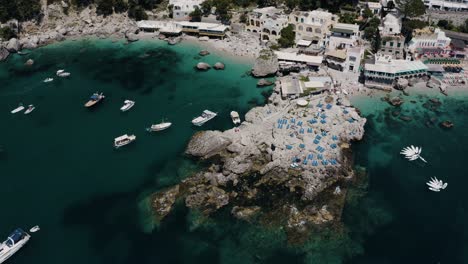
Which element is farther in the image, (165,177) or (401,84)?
(401,84)

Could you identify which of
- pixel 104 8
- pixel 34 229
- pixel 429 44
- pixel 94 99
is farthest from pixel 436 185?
pixel 104 8

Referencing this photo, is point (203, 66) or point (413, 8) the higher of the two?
point (413, 8)

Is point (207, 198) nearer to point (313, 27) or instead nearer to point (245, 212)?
point (245, 212)

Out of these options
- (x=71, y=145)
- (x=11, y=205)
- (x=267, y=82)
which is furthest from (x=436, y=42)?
(x=11, y=205)

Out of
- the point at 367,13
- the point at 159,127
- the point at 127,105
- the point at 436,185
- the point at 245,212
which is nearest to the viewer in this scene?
the point at 245,212

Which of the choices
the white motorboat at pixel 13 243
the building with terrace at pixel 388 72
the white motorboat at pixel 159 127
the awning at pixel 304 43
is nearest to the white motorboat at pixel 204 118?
the white motorboat at pixel 159 127

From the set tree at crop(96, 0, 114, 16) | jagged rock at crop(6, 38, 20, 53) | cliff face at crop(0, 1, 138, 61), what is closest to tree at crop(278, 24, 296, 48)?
cliff face at crop(0, 1, 138, 61)

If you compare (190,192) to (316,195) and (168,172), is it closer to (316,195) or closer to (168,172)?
(168,172)
